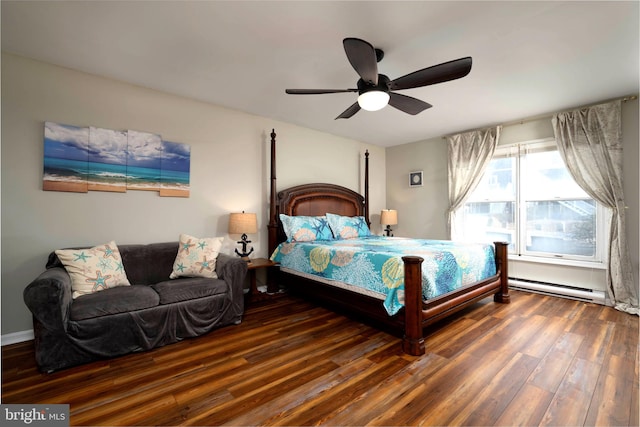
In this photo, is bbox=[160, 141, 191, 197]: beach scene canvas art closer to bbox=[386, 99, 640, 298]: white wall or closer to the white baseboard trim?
the white baseboard trim

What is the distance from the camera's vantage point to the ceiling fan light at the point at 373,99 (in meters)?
2.35

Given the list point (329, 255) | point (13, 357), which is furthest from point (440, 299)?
point (13, 357)

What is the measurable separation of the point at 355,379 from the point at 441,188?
4.18 m

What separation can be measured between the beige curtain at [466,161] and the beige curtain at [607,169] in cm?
98

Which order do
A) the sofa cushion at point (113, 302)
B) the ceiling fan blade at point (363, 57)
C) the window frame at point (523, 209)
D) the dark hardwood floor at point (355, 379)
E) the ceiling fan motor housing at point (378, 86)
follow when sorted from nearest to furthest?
the dark hardwood floor at point (355, 379)
the ceiling fan blade at point (363, 57)
the sofa cushion at point (113, 302)
the ceiling fan motor housing at point (378, 86)
the window frame at point (523, 209)

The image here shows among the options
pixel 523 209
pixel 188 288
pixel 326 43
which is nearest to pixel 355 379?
pixel 188 288

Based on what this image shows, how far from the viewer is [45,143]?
8.86 ft

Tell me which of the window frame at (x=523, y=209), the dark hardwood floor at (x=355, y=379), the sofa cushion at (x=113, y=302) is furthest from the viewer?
the window frame at (x=523, y=209)

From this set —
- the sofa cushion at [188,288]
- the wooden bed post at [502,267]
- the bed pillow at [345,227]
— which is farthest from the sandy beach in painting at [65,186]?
the wooden bed post at [502,267]

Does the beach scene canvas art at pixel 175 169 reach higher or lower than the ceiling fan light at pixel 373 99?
lower

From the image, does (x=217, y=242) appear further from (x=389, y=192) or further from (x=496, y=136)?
(x=496, y=136)

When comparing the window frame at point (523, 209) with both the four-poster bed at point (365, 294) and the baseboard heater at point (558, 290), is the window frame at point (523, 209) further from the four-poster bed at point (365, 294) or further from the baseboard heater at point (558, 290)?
the four-poster bed at point (365, 294)

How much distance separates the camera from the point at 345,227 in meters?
4.56

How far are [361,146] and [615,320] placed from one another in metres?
4.34
